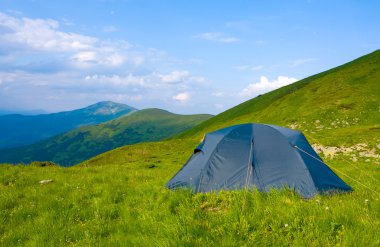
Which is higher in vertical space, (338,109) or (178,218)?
(338,109)

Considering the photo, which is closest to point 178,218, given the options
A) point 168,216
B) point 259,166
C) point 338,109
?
point 168,216

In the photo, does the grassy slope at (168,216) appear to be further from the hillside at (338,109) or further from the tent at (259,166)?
the hillside at (338,109)

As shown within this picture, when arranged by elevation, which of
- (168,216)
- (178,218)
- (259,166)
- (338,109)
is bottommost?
(168,216)

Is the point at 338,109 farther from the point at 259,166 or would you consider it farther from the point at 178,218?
the point at 178,218

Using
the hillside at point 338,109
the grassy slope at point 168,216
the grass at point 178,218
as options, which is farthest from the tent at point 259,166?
the hillside at point 338,109

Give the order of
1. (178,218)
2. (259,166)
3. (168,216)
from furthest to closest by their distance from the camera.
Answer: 1. (259,166)
2. (168,216)
3. (178,218)

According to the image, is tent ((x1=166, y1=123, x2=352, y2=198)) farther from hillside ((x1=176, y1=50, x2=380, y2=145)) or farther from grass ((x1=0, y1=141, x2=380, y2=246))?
hillside ((x1=176, y1=50, x2=380, y2=145))

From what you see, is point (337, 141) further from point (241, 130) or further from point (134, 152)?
point (134, 152)

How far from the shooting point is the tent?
10.5 m

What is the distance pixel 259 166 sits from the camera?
10898 mm

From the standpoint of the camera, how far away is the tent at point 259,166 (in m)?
10.5

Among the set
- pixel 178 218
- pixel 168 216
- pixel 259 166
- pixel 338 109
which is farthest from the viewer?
pixel 338 109

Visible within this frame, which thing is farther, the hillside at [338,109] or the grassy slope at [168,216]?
the hillside at [338,109]

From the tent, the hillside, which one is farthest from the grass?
the hillside
